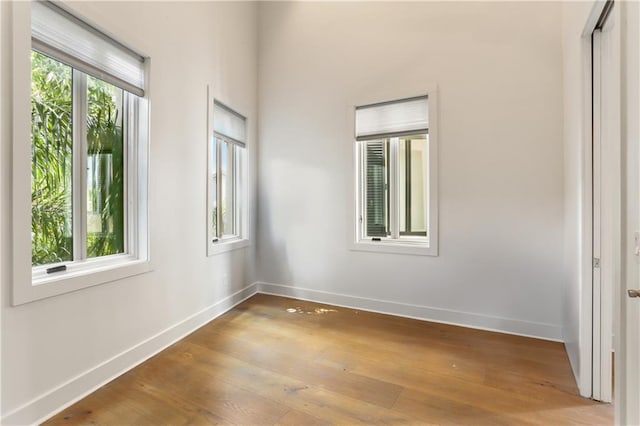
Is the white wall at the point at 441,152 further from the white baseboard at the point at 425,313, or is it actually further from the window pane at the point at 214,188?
the window pane at the point at 214,188

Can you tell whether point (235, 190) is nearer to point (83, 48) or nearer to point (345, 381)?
point (83, 48)

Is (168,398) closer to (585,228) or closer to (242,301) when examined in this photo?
(242,301)

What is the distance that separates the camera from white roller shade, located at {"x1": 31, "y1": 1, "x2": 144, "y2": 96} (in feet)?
5.34

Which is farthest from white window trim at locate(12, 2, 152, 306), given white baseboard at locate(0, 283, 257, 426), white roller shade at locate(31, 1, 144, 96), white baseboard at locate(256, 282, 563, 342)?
→ white baseboard at locate(256, 282, 563, 342)

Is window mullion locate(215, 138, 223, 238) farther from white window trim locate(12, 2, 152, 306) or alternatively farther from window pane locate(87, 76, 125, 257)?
white window trim locate(12, 2, 152, 306)

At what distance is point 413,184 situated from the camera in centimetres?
328

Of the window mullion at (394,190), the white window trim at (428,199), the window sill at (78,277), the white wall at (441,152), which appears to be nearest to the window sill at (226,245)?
the white wall at (441,152)

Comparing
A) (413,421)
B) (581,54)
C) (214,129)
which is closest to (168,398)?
(413,421)

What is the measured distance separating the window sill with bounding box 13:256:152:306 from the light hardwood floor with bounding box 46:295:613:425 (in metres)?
0.67

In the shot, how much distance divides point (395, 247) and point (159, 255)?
2.19 m

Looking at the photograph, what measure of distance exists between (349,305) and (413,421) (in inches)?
69.6

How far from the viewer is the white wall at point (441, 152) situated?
2580mm

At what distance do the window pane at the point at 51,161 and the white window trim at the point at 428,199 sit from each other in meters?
2.43

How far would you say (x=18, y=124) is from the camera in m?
1.48
